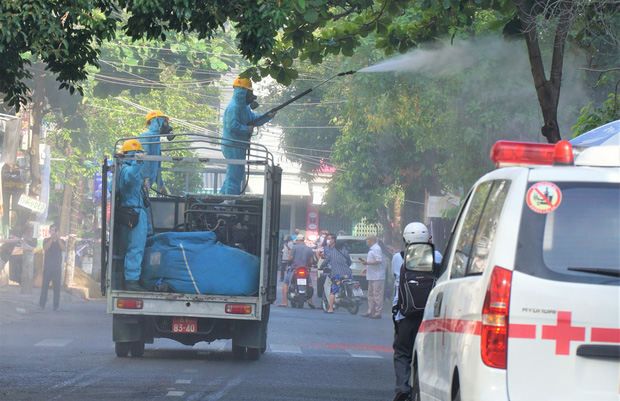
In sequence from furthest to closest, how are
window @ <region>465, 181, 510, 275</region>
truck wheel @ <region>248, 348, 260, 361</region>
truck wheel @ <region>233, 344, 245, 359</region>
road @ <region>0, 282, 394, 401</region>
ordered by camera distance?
truck wheel @ <region>233, 344, 245, 359</region>
truck wheel @ <region>248, 348, 260, 361</region>
road @ <region>0, 282, 394, 401</region>
window @ <region>465, 181, 510, 275</region>

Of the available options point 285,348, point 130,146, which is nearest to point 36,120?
point 285,348

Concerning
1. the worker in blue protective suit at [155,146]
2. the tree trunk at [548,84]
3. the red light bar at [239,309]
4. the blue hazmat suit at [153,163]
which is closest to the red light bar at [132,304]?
the red light bar at [239,309]

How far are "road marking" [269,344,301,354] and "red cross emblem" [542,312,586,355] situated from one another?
33.5ft

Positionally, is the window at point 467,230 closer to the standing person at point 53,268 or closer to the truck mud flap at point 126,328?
the truck mud flap at point 126,328

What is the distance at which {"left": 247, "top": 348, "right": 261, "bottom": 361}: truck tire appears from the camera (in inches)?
487

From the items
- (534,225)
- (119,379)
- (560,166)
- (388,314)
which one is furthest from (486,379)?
(388,314)

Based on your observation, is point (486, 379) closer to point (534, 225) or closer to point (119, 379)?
point (534, 225)

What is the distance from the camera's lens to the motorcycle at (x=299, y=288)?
77.0 ft

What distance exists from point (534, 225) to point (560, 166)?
0.42 m

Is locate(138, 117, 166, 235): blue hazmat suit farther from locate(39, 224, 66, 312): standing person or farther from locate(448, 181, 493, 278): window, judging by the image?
locate(448, 181, 493, 278): window

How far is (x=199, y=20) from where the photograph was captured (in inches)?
305

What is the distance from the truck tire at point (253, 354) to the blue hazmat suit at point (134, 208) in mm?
1787

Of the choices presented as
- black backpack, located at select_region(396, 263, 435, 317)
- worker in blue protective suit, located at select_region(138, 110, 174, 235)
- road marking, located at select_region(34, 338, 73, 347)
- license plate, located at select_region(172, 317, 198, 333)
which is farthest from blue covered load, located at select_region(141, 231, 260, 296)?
black backpack, located at select_region(396, 263, 435, 317)

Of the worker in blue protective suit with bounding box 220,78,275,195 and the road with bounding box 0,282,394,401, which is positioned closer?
the road with bounding box 0,282,394,401
